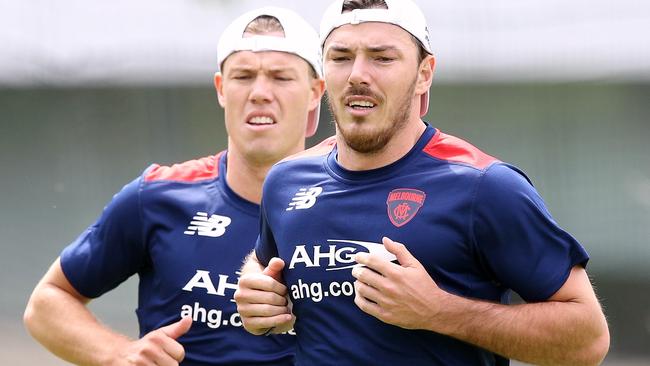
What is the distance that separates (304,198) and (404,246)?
0.48 metres

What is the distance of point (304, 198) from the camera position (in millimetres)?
3477

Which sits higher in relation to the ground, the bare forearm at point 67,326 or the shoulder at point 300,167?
the shoulder at point 300,167

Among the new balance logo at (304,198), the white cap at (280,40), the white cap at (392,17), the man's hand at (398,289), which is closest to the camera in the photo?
the man's hand at (398,289)

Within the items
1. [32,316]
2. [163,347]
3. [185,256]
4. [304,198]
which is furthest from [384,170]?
[32,316]

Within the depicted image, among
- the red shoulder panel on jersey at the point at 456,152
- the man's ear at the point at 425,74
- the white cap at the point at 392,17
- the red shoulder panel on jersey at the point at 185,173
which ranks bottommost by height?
the red shoulder panel on jersey at the point at 185,173

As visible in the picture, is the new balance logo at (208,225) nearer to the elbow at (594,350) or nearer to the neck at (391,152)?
the neck at (391,152)

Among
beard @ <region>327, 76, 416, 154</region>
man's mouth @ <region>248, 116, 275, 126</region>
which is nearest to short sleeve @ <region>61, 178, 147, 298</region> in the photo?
man's mouth @ <region>248, 116, 275, 126</region>

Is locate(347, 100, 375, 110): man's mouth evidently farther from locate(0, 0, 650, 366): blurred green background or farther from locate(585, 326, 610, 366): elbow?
locate(0, 0, 650, 366): blurred green background

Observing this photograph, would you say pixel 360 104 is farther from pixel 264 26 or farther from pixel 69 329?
pixel 69 329

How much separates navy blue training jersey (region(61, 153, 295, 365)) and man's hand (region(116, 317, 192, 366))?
0.26 m

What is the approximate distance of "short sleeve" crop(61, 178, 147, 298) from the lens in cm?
432

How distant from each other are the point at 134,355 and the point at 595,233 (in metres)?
4.97

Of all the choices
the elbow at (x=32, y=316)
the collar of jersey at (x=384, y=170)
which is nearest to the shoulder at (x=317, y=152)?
the collar of jersey at (x=384, y=170)

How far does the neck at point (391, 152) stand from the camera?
3361 mm
